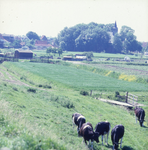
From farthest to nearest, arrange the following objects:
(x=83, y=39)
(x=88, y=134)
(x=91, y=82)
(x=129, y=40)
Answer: (x=83, y=39), (x=129, y=40), (x=91, y=82), (x=88, y=134)

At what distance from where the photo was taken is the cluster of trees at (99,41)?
571 feet

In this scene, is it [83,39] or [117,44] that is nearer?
[117,44]

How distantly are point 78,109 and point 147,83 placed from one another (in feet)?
109

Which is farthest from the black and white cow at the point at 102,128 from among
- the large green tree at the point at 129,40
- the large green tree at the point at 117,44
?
the large green tree at the point at 129,40

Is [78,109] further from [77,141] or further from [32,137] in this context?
[32,137]

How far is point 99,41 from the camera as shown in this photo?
6944 inches

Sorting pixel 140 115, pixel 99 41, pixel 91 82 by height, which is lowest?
pixel 91 82

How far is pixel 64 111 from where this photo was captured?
20641 mm

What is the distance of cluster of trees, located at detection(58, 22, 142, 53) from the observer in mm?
174000

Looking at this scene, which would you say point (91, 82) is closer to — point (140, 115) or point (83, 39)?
point (140, 115)

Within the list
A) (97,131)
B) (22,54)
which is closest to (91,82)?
(97,131)

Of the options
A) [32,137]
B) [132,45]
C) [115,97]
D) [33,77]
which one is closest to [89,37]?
[132,45]

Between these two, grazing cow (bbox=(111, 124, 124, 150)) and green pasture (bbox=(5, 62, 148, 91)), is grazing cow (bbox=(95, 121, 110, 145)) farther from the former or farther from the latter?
green pasture (bbox=(5, 62, 148, 91))

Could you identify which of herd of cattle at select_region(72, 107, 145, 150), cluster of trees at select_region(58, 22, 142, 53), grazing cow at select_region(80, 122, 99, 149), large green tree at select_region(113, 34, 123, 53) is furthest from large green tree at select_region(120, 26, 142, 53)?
grazing cow at select_region(80, 122, 99, 149)
